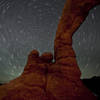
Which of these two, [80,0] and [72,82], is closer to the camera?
[72,82]

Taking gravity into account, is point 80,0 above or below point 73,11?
above

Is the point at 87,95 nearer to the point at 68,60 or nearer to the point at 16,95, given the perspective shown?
the point at 68,60

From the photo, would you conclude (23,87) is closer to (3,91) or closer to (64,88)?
(3,91)

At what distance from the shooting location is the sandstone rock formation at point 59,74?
6410mm

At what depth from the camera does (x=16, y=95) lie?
20.2ft

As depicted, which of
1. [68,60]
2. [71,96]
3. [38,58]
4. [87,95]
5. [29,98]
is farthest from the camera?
[38,58]

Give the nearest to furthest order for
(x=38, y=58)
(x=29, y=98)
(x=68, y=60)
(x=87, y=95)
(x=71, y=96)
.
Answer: (x=29, y=98)
(x=71, y=96)
(x=87, y=95)
(x=68, y=60)
(x=38, y=58)

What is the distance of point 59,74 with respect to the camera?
7738 millimetres

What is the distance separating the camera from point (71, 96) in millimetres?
6527

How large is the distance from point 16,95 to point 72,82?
12.2 ft

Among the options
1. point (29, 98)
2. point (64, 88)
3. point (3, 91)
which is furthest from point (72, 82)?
point (3, 91)

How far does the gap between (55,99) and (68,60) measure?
301 centimetres

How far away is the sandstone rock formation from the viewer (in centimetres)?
641

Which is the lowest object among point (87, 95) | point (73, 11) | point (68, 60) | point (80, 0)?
point (87, 95)
